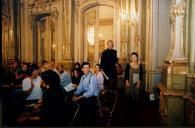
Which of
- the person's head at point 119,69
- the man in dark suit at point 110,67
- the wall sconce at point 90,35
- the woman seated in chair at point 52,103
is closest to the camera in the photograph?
the woman seated in chair at point 52,103

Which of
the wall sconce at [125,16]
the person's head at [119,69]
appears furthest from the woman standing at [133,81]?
the wall sconce at [125,16]

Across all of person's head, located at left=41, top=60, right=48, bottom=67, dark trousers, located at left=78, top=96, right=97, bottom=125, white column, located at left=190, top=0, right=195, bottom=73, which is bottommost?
dark trousers, located at left=78, top=96, right=97, bottom=125

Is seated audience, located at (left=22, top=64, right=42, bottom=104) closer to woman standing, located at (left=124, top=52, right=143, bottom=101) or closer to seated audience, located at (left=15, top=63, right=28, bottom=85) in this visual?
seated audience, located at (left=15, top=63, right=28, bottom=85)

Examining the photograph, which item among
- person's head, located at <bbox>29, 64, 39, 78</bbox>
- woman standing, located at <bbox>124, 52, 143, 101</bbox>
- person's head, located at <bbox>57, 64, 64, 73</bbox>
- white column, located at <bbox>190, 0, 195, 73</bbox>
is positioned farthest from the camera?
person's head, located at <bbox>57, 64, 64, 73</bbox>

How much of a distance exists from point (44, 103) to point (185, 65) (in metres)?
2.05

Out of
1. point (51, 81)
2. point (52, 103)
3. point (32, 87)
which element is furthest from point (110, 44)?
point (52, 103)

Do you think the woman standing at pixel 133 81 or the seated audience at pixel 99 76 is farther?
the seated audience at pixel 99 76

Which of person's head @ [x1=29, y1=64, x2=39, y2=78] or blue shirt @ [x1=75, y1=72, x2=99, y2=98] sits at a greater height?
person's head @ [x1=29, y1=64, x2=39, y2=78]

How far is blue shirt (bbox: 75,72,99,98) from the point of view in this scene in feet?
13.6

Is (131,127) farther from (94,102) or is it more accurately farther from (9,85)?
(9,85)

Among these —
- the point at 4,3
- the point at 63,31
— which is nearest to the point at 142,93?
the point at 63,31

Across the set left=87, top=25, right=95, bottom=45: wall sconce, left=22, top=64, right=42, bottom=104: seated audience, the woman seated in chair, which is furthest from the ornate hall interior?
the woman seated in chair

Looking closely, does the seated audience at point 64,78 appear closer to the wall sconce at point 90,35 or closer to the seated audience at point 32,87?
the seated audience at point 32,87

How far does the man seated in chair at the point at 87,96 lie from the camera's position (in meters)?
4.11
